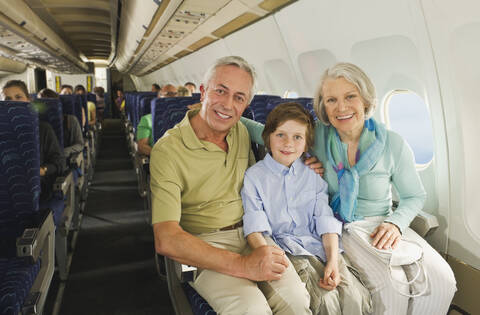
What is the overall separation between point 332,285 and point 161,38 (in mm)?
5834

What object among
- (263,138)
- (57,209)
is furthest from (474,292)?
(57,209)

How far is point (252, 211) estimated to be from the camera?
1.82 metres

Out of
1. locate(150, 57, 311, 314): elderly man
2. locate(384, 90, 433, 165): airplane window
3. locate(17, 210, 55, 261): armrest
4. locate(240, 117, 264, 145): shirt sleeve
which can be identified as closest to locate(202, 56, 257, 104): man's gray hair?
locate(150, 57, 311, 314): elderly man

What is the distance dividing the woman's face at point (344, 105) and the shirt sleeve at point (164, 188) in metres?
0.94

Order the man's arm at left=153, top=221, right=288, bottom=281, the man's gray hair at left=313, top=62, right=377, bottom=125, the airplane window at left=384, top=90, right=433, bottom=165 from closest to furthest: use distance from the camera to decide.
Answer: the man's arm at left=153, top=221, right=288, bottom=281 < the man's gray hair at left=313, top=62, right=377, bottom=125 < the airplane window at left=384, top=90, right=433, bottom=165

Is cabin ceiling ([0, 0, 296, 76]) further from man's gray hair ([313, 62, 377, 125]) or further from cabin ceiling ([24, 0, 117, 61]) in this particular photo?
man's gray hair ([313, 62, 377, 125])

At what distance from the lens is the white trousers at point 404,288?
1.76m

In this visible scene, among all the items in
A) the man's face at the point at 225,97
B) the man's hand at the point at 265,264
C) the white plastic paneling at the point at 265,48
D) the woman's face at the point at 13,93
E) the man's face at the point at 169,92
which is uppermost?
the white plastic paneling at the point at 265,48

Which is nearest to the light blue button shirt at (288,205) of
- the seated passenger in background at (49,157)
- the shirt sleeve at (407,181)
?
the shirt sleeve at (407,181)

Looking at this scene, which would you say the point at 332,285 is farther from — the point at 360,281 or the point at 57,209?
the point at 57,209

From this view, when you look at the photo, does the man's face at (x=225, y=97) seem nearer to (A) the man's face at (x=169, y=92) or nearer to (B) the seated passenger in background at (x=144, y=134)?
(B) the seated passenger in background at (x=144, y=134)

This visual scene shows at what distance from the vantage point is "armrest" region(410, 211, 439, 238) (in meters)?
2.21

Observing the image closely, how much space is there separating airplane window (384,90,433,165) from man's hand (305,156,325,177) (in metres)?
1.08

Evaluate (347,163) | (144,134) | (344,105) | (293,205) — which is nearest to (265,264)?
(293,205)
